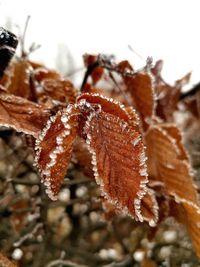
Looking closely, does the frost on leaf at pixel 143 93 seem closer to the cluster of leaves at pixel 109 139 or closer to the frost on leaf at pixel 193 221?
the cluster of leaves at pixel 109 139

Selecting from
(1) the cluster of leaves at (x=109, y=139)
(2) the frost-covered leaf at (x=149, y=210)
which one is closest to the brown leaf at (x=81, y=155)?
(1) the cluster of leaves at (x=109, y=139)

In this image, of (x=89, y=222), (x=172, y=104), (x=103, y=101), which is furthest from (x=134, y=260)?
(x=103, y=101)

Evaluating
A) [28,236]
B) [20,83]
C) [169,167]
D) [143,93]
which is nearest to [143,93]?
[143,93]

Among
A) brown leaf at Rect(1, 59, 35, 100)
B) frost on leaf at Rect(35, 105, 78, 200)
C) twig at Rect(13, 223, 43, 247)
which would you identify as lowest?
frost on leaf at Rect(35, 105, 78, 200)

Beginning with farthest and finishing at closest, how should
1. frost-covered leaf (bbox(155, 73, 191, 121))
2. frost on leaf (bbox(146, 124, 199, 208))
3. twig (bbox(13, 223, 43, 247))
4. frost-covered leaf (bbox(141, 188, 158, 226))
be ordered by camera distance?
1. twig (bbox(13, 223, 43, 247))
2. frost-covered leaf (bbox(155, 73, 191, 121))
3. frost on leaf (bbox(146, 124, 199, 208))
4. frost-covered leaf (bbox(141, 188, 158, 226))

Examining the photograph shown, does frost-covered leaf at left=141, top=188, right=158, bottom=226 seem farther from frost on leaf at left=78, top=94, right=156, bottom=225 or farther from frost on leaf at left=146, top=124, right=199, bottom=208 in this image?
frost on leaf at left=78, top=94, right=156, bottom=225

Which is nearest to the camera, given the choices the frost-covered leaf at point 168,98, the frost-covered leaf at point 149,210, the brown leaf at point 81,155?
the frost-covered leaf at point 149,210

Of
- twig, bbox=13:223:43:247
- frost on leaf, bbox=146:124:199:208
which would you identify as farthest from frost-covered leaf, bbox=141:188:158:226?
twig, bbox=13:223:43:247

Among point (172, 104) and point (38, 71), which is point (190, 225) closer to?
point (38, 71)
